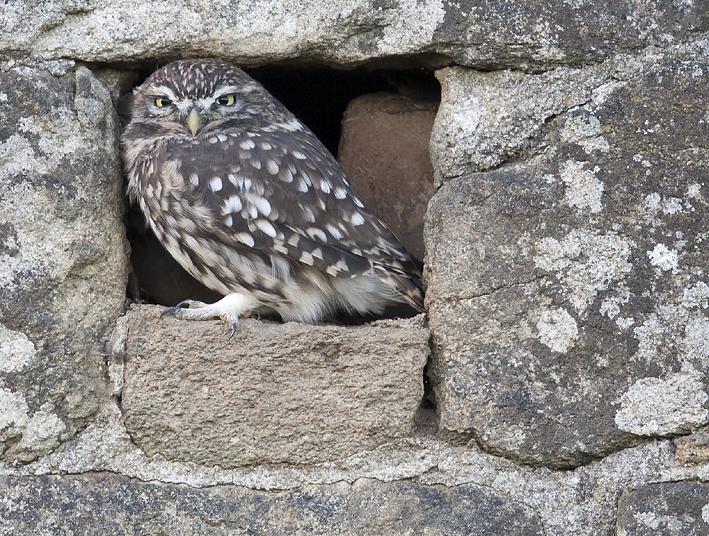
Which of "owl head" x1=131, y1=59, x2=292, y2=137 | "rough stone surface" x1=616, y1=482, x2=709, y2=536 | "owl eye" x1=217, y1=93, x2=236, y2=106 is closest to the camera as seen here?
"rough stone surface" x1=616, y1=482, x2=709, y2=536

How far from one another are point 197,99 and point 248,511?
1261 millimetres

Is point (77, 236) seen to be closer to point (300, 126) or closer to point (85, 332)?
point (85, 332)

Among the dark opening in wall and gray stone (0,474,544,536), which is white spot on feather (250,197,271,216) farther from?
gray stone (0,474,544,536)

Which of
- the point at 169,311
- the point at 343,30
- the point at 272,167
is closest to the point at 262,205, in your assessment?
the point at 272,167

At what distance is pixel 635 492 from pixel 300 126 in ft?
5.22

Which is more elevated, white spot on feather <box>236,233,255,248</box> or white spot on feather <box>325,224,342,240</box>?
white spot on feather <box>325,224,342,240</box>

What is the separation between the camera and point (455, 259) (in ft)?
6.88

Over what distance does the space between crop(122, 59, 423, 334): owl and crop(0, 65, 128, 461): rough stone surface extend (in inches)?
8.0

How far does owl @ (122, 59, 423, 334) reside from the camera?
7.61 feet

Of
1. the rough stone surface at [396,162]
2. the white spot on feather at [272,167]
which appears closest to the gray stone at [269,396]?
the white spot on feather at [272,167]

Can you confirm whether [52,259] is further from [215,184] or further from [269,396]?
[269,396]

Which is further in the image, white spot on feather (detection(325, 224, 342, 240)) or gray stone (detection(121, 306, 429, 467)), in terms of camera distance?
white spot on feather (detection(325, 224, 342, 240))

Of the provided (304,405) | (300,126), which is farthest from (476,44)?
(304,405)

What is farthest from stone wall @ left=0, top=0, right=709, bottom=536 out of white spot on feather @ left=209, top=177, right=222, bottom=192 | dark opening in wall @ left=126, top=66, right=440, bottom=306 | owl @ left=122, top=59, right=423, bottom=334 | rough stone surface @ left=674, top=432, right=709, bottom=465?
dark opening in wall @ left=126, top=66, right=440, bottom=306
